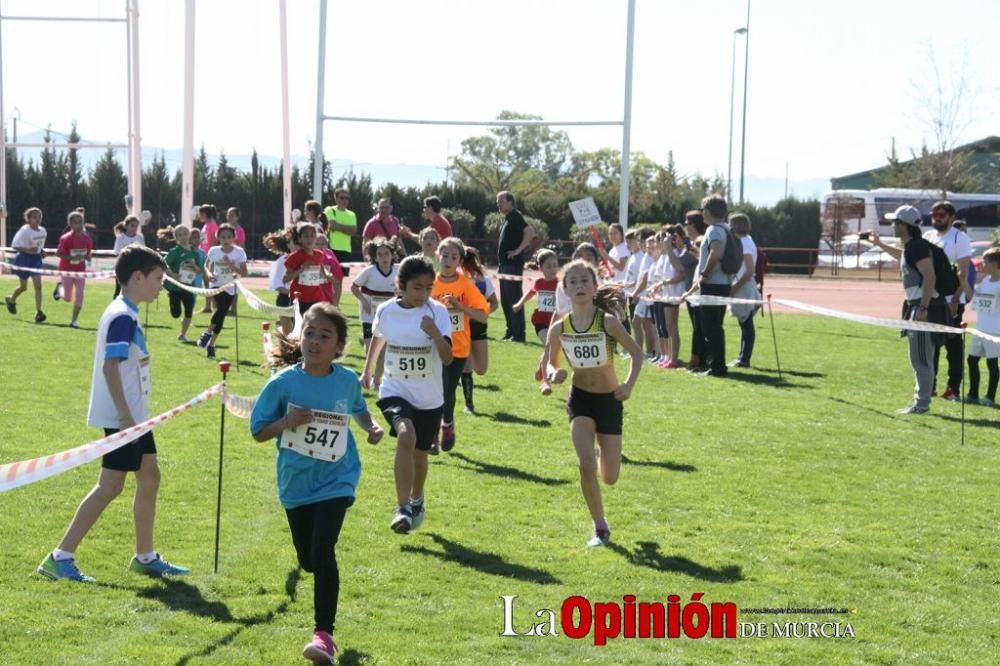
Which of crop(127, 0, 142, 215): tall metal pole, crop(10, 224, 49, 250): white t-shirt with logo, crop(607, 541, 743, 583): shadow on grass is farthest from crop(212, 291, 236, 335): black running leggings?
crop(127, 0, 142, 215): tall metal pole

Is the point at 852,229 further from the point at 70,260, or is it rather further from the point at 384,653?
the point at 384,653

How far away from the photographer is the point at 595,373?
29.9ft

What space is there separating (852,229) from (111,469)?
60.4 metres

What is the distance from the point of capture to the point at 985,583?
8.19 metres

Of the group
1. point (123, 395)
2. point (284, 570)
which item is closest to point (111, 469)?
point (123, 395)

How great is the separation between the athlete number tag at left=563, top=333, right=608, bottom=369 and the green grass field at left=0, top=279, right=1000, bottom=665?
1.12m

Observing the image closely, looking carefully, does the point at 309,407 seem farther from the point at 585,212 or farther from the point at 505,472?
the point at 585,212

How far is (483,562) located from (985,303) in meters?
9.45

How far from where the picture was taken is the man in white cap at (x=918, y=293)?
14.9 metres

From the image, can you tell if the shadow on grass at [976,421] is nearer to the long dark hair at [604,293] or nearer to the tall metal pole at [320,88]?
the long dark hair at [604,293]

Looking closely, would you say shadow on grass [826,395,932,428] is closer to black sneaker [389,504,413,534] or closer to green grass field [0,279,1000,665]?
green grass field [0,279,1000,665]

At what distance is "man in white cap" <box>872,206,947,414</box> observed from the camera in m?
14.9

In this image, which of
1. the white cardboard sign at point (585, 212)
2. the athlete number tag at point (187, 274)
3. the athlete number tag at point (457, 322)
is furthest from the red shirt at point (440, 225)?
the athlete number tag at point (457, 322)

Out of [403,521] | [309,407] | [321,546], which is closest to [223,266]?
[403,521]
